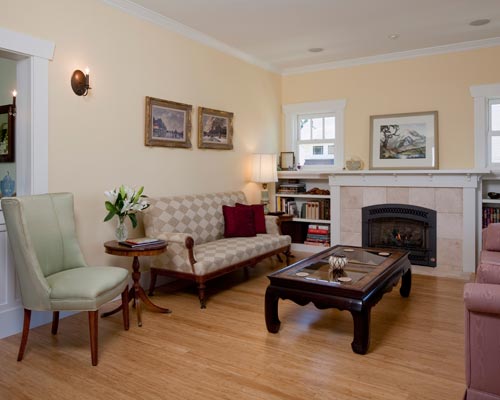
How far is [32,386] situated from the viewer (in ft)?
7.62

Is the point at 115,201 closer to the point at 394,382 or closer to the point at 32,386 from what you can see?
the point at 32,386

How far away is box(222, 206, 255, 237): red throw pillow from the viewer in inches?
187

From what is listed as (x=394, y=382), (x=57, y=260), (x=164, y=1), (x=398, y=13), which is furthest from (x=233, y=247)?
(x=398, y=13)

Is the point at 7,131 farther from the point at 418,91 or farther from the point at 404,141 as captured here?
the point at 418,91

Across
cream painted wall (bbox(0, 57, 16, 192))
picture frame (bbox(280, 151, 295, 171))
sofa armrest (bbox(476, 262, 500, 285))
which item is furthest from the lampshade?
sofa armrest (bbox(476, 262, 500, 285))

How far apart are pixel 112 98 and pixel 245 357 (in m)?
2.57

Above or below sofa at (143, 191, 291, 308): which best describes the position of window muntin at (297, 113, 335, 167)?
above

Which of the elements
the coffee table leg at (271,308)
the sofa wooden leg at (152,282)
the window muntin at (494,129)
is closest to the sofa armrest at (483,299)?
the coffee table leg at (271,308)

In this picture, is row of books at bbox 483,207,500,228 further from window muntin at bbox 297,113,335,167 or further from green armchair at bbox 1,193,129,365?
green armchair at bbox 1,193,129,365

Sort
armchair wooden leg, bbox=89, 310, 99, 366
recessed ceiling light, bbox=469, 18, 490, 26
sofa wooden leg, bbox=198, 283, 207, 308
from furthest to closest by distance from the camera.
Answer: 1. recessed ceiling light, bbox=469, 18, 490, 26
2. sofa wooden leg, bbox=198, 283, 207, 308
3. armchair wooden leg, bbox=89, 310, 99, 366

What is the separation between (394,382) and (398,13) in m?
3.48

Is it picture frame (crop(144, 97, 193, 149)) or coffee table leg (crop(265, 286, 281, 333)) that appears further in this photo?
picture frame (crop(144, 97, 193, 149))

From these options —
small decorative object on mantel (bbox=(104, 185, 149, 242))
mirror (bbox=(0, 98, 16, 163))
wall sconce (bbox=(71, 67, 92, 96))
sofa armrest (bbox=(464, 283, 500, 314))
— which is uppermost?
wall sconce (bbox=(71, 67, 92, 96))

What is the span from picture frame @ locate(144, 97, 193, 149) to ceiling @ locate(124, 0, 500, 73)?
0.88m
